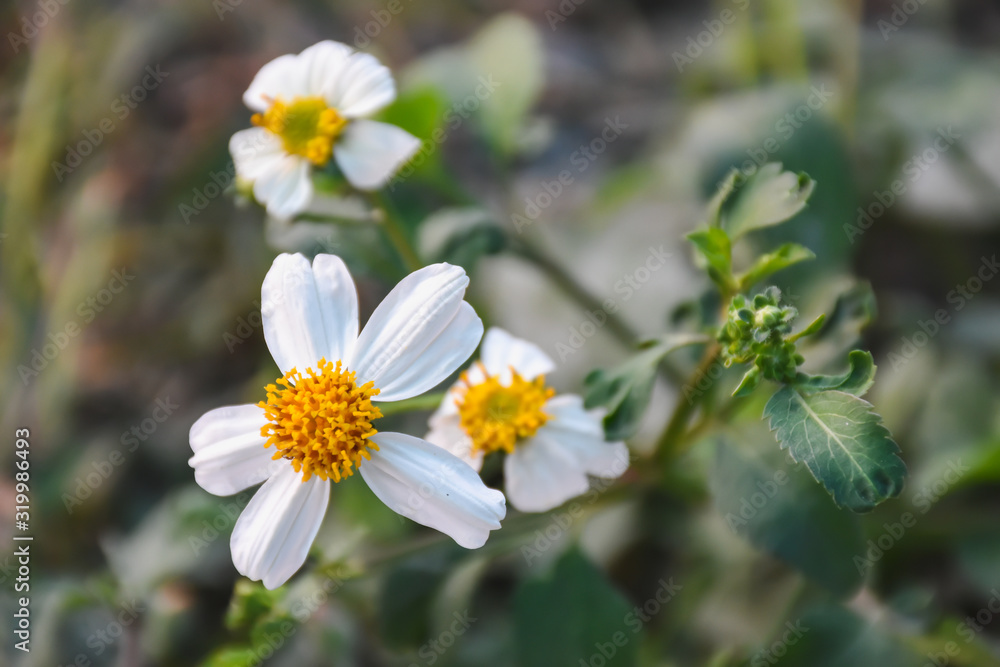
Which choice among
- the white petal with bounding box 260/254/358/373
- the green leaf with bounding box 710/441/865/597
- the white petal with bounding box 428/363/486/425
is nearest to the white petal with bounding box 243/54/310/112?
the white petal with bounding box 260/254/358/373

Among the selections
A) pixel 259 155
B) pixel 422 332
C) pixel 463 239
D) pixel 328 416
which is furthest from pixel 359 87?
pixel 328 416

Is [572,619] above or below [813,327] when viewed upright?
below

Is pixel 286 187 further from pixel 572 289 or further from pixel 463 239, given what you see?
pixel 572 289

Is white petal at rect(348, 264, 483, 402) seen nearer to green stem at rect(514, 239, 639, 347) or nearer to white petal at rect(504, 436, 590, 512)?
white petal at rect(504, 436, 590, 512)

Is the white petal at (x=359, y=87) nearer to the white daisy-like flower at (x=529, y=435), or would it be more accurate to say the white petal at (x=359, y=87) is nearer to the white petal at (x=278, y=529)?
the white daisy-like flower at (x=529, y=435)

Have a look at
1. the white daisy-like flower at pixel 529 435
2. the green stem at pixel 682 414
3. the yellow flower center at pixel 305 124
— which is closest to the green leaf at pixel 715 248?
the green stem at pixel 682 414

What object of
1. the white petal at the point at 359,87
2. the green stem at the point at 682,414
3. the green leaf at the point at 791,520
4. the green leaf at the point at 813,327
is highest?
the white petal at the point at 359,87
